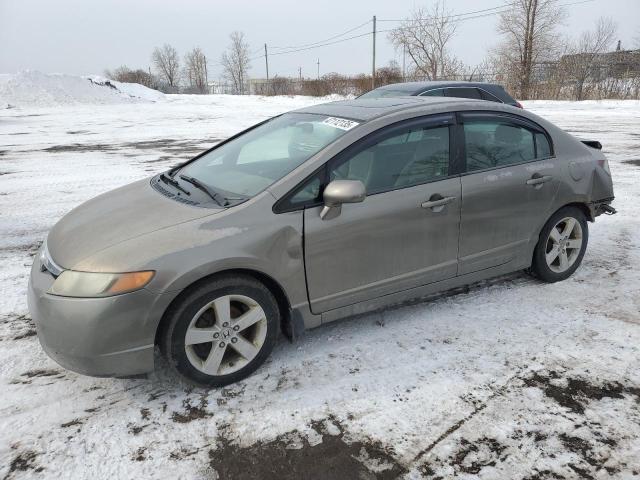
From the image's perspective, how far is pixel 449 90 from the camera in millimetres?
9312

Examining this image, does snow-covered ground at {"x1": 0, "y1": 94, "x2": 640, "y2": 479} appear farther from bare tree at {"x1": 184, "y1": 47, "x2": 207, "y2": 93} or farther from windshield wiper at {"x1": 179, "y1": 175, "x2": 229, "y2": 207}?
bare tree at {"x1": 184, "y1": 47, "x2": 207, "y2": 93}

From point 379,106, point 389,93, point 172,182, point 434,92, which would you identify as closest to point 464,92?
point 434,92

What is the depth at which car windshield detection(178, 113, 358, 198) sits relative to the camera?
309 centimetres

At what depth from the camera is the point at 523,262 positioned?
3891mm

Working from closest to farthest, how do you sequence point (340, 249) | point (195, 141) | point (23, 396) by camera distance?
point (23, 396)
point (340, 249)
point (195, 141)

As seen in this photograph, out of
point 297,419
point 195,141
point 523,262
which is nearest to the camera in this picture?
point 297,419

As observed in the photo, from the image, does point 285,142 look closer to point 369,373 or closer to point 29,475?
point 369,373

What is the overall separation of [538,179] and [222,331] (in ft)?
8.64

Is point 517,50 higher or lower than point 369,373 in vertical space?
higher

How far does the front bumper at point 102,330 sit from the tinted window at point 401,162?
4.38ft

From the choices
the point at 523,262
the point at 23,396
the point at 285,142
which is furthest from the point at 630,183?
the point at 23,396

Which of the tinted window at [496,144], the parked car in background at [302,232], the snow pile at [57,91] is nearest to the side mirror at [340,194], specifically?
the parked car in background at [302,232]

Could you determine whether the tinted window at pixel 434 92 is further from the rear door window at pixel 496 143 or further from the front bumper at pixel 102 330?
the front bumper at pixel 102 330

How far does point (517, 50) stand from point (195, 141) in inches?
1265
